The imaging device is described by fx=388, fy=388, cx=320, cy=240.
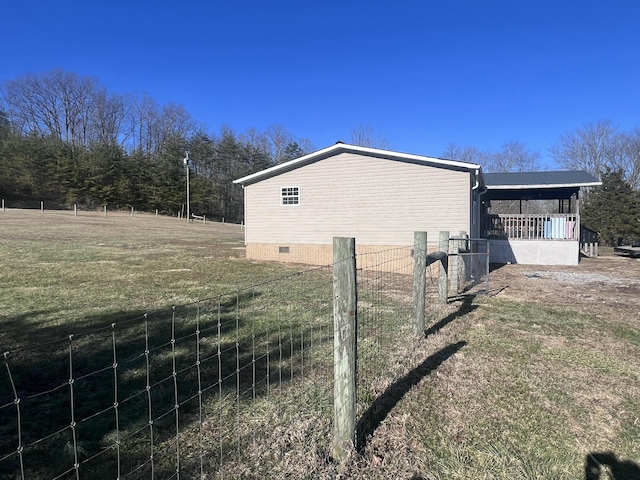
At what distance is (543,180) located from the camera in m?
16.8

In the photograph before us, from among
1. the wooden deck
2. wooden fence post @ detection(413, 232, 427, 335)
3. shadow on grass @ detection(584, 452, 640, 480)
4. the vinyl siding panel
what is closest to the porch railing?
the vinyl siding panel

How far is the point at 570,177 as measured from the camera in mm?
16422

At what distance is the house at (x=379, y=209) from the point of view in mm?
12352

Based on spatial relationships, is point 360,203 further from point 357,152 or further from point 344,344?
point 344,344

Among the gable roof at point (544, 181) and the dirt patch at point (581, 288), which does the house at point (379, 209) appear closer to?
the gable roof at point (544, 181)

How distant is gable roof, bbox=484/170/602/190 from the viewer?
1530 cm

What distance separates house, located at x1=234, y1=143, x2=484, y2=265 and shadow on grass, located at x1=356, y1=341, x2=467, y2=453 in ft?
27.2

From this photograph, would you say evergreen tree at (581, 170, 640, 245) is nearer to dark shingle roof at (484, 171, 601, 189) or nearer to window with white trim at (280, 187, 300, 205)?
dark shingle roof at (484, 171, 601, 189)

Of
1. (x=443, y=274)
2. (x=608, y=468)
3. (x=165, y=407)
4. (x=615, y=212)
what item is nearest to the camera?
(x=608, y=468)

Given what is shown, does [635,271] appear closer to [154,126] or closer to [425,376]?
[425,376]

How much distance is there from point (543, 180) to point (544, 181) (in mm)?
264

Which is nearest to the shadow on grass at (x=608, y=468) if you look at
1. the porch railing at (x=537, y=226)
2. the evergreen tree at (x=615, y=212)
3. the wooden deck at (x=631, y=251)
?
the porch railing at (x=537, y=226)

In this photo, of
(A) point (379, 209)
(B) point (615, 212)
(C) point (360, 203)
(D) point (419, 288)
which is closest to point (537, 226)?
(A) point (379, 209)

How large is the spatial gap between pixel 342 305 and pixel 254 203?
12920 mm
